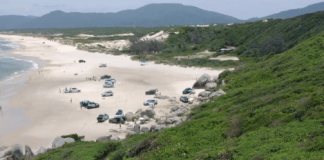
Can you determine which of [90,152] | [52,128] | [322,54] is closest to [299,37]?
[322,54]

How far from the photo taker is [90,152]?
16.4 metres

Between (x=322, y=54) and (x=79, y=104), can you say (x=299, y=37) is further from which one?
(x=79, y=104)

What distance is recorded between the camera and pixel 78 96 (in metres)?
39.5

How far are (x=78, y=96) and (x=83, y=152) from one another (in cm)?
2396

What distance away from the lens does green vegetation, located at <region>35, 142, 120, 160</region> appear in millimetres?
16109

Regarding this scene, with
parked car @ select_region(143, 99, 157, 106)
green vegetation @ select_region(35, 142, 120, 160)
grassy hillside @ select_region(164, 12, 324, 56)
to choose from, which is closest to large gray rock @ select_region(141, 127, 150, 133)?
green vegetation @ select_region(35, 142, 120, 160)

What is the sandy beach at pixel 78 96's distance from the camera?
1088 inches

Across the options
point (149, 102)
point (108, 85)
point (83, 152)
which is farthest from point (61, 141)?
point (108, 85)

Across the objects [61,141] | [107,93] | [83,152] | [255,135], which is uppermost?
[255,135]

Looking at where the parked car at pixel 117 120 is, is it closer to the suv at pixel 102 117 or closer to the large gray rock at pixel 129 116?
the large gray rock at pixel 129 116

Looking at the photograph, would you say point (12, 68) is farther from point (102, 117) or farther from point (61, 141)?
point (61, 141)

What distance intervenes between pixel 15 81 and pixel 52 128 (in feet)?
92.5

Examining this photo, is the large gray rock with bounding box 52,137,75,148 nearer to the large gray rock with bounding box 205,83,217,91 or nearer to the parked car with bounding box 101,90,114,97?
the parked car with bounding box 101,90,114,97

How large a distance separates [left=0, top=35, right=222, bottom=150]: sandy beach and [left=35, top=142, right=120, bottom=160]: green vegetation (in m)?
7.21
